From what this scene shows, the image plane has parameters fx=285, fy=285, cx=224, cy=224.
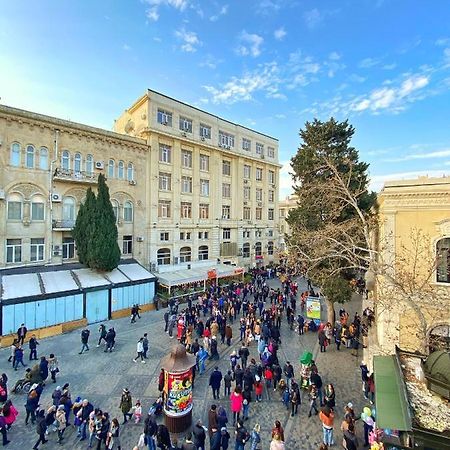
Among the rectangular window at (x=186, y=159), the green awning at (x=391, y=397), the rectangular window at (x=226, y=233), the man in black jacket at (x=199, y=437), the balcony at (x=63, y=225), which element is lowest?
the man in black jacket at (x=199, y=437)

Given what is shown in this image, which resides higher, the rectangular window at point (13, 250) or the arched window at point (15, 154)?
the arched window at point (15, 154)

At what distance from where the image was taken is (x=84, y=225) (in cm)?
2041

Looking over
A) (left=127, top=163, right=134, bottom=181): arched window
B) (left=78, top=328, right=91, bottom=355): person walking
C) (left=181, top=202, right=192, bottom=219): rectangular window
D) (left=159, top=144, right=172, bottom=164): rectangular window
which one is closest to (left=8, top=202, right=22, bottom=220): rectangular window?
(left=127, top=163, right=134, bottom=181): arched window

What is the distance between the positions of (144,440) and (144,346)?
577 centimetres

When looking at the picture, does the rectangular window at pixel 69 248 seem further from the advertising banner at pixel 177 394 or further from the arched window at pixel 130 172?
the advertising banner at pixel 177 394

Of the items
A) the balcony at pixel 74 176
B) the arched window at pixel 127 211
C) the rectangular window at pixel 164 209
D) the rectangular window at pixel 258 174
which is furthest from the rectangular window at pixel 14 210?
the rectangular window at pixel 258 174

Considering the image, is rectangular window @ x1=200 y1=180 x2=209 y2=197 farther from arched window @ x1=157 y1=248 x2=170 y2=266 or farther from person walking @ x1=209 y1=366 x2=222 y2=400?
person walking @ x1=209 y1=366 x2=222 y2=400

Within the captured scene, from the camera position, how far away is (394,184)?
44.6 ft

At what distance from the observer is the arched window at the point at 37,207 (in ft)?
64.6

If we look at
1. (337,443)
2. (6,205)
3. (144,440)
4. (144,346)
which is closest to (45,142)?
(6,205)

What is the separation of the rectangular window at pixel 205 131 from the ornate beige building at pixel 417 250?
2153cm

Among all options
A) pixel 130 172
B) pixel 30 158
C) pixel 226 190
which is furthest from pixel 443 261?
pixel 30 158

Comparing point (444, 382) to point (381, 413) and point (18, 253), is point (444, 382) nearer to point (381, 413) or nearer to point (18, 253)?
point (381, 413)

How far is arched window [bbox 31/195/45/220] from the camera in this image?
19.7 meters
